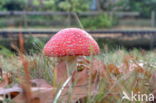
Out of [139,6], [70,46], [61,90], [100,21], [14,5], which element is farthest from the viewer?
[14,5]

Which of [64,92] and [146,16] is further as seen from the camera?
[146,16]

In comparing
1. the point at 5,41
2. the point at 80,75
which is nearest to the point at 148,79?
the point at 80,75

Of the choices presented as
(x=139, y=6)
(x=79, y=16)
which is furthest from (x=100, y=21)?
(x=139, y=6)

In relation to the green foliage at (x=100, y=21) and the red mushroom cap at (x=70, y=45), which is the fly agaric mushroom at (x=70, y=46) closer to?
the red mushroom cap at (x=70, y=45)

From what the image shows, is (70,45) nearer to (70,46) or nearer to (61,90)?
(70,46)

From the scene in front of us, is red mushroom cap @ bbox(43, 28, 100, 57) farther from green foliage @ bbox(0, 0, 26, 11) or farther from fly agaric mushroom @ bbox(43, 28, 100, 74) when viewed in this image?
green foliage @ bbox(0, 0, 26, 11)

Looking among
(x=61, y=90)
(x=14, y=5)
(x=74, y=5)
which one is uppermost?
(x=61, y=90)

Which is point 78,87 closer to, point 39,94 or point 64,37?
point 39,94

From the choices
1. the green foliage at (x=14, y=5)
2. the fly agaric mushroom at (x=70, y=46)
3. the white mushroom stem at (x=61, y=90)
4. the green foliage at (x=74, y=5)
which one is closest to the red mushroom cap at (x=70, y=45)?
the fly agaric mushroom at (x=70, y=46)

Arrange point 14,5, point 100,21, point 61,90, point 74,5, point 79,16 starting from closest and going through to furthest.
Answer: point 61,90, point 100,21, point 74,5, point 79,16, point 14,5
